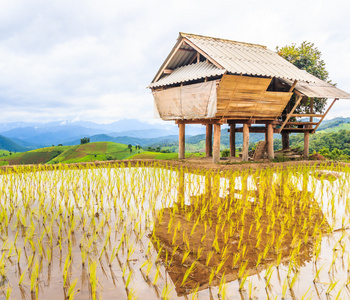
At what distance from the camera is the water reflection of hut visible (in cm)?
309

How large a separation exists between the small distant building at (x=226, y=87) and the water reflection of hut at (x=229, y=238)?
18.2 ft

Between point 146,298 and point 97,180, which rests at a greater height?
point 97,180

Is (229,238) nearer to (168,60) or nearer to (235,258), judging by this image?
(235,258)

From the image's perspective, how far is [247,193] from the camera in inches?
260

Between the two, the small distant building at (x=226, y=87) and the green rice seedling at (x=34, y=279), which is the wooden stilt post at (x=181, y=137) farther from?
the green rice seedling at (x=34, y=279)

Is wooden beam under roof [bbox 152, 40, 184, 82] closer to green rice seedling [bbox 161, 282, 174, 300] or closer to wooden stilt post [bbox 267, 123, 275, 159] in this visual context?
wooden stilt post [bbox 267, 123, 275, 159]

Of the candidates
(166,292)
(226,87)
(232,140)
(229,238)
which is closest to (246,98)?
(226,87)

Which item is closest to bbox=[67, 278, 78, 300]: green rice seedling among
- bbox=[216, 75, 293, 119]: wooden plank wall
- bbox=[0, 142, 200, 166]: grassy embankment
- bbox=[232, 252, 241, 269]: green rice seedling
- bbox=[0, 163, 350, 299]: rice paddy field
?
bbox=[0, 163, 350, 299]: rice paddy field

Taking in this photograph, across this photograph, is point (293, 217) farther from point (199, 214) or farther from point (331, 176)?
point (331, 176)

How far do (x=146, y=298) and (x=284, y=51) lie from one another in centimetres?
1660

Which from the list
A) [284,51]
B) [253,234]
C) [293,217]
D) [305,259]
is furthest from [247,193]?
[284,51]

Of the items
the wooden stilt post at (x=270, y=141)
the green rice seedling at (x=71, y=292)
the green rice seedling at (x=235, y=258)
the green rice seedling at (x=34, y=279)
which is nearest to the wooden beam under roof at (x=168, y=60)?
the wooden stilt post at (x=270, y=141)

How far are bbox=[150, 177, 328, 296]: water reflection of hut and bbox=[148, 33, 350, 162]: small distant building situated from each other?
5.54m

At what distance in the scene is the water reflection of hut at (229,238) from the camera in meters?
3.09
